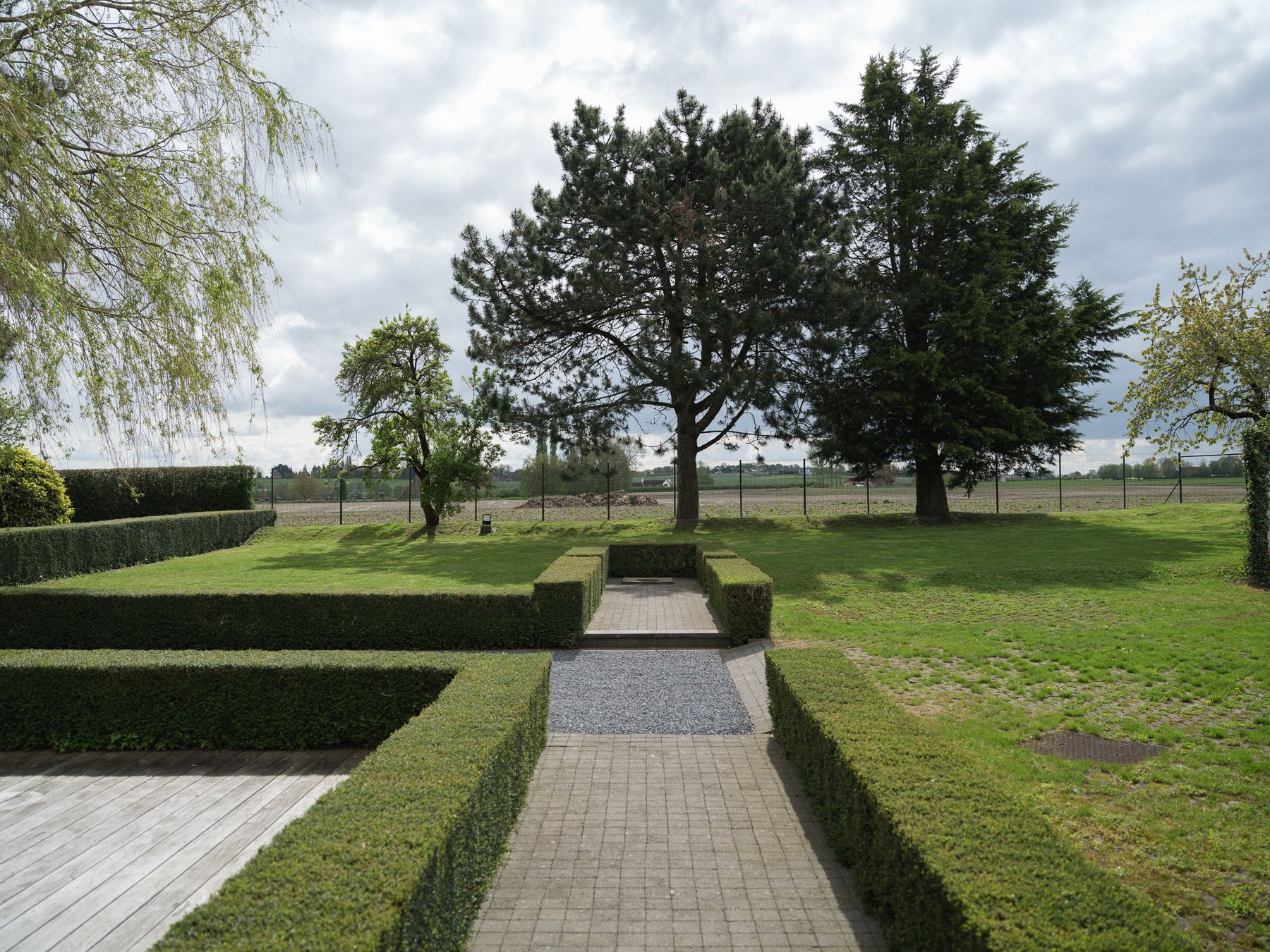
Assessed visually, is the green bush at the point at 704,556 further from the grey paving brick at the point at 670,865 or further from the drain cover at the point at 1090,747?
the grey paving brick at the point at 670,865

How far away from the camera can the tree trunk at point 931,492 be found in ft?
82.0

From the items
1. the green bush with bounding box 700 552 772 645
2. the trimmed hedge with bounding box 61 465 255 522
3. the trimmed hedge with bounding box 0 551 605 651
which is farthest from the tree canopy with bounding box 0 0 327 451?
the trimmed hedge with bounding box 61 465 255 522

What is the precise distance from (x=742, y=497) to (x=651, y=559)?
594 inches

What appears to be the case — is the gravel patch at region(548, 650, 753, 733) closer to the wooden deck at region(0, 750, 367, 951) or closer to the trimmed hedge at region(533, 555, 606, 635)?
the trimmed hedge at region(533, 555, 606, 635)

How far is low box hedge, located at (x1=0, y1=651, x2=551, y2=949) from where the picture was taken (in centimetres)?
238

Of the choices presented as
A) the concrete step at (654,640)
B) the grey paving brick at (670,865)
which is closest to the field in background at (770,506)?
the concrete step at (654,640)

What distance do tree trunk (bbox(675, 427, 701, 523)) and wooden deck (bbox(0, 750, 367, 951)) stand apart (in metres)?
18.6

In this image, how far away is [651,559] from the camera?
50.9 feet

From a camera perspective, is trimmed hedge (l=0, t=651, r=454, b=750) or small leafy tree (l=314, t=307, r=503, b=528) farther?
small leafy tree (l=314, t=307, r=503, b=528)

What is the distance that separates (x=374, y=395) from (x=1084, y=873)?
2379cm

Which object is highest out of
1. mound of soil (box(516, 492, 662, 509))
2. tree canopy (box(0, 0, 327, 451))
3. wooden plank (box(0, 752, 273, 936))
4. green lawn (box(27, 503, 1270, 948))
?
tree canopy (box(0, 0, 327, 451))

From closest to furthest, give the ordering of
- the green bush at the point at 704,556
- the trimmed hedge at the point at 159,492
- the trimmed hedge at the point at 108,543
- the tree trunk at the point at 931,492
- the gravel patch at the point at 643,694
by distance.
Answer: the gravel patch at the point at 643,694
the green bush at the point at 704,556
the trimmed hedge at the point at 108,543
the trimmed hedge at the point at 159,492
the tree trunk at the point at 931,492

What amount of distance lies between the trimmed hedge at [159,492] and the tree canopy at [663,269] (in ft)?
31.3

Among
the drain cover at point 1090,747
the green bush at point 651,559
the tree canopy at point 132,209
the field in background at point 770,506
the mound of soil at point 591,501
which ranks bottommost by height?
the drain cover at point 1090,747
